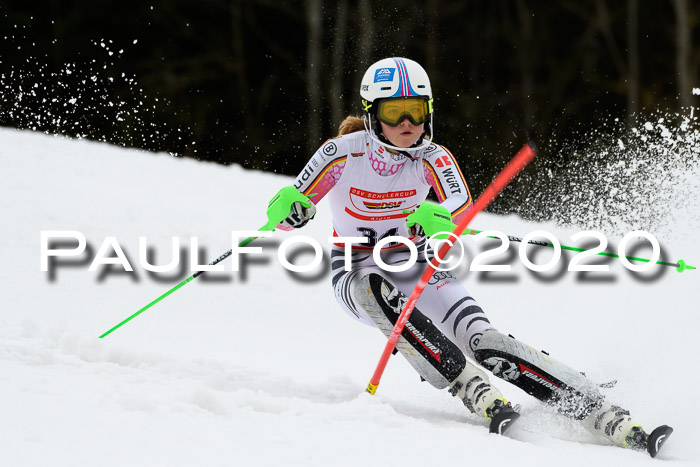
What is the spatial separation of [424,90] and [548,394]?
4.66ft

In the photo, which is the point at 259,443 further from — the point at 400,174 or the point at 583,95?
the point at 583,95

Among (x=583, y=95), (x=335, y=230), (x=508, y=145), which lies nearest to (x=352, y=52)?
(x=508, y=145)

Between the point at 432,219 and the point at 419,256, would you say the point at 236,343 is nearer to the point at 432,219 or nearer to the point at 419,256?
the point at 419,256

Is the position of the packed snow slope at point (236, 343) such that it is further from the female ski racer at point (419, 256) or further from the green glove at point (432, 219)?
the green glove at point (432, 219)

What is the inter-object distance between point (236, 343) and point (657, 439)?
295 centimetres

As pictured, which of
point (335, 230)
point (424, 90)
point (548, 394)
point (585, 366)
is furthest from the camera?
point (585, 366)

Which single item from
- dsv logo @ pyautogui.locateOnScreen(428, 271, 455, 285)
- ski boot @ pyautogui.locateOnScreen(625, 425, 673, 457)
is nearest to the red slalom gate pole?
dsv logo @ pyautogui.locateOnScreen(428, 271, 455, 285)

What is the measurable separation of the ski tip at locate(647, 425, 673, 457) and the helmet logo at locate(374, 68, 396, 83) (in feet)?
6.03

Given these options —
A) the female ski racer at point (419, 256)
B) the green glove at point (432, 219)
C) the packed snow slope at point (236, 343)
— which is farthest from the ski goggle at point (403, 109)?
the packed snow slope at point (236, 343)

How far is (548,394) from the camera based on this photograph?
12.2 ft

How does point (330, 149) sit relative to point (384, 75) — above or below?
below

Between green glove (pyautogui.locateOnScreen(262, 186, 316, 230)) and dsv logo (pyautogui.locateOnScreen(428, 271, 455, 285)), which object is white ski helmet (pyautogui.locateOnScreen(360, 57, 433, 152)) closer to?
green glove (pyautogui.locateOnScreen(262, 186, 316, 230))

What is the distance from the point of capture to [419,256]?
174 inches

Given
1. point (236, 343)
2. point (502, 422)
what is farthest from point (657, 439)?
point (236, 343)
